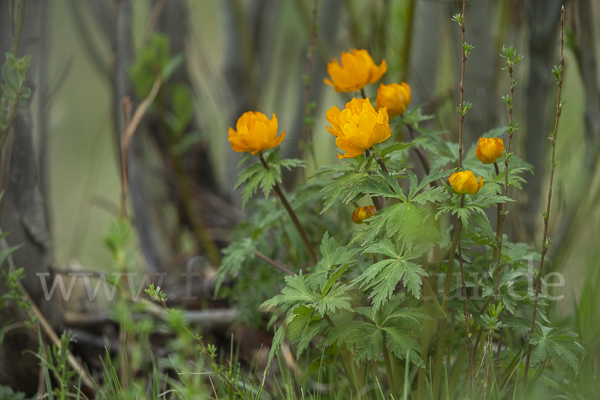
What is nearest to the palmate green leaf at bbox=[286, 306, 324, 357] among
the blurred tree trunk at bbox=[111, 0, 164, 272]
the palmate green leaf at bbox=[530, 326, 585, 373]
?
the palmate green leaf at bbox=[530, 326, 585, 373]

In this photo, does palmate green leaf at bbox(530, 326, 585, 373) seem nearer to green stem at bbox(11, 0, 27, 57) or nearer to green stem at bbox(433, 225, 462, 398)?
green stem at bbox(433, 225, 462, 398)

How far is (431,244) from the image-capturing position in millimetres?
754

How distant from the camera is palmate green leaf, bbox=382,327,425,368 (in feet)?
2.45

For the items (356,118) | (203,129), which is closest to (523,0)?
(356,118)

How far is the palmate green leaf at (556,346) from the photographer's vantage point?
767 mm

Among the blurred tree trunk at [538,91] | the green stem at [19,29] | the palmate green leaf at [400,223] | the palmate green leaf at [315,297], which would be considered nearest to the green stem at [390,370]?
the palmate green leaf at [315,297]

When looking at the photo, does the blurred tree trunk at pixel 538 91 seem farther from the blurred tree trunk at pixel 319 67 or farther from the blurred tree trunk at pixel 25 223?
the blurred tree trunk at pixel 25 223

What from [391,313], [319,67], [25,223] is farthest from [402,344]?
[319,67]

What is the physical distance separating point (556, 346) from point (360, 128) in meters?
0.48

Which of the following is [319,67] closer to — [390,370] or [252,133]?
[252,133]

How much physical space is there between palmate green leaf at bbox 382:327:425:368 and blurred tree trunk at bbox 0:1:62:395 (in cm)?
84

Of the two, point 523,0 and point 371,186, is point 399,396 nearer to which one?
point 371,186

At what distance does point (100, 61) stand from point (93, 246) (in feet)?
4.84

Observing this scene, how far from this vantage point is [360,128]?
0.72m
